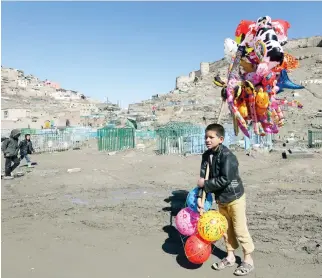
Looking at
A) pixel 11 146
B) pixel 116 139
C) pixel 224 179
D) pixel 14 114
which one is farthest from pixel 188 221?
pixel 14 114

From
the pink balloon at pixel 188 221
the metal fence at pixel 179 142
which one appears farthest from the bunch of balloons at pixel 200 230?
the metal fence at pixel 179 142

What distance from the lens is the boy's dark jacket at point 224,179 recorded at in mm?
3619

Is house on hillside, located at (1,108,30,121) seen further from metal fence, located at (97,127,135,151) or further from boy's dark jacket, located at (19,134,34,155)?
boy's dark jacket, located at (19,134,34,155)

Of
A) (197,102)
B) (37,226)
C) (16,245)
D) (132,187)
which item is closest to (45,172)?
(132,187)

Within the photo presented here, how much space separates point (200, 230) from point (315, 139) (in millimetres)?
16950

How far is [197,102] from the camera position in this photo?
146 ft

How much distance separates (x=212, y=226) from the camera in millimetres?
3551

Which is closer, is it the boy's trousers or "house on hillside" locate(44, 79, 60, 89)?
the boy's trousers

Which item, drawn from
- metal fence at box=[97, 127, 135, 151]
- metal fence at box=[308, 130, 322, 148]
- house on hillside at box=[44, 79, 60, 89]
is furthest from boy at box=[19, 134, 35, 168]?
house on hillside at box=[44, 79, 60, 89]

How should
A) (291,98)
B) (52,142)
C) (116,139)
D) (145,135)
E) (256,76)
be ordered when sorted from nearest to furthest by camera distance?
(256,76) → (116,139) → (52,142) → (145,135) → (291,98)

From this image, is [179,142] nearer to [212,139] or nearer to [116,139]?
[116,139]

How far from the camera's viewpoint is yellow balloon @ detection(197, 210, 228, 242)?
3551mm

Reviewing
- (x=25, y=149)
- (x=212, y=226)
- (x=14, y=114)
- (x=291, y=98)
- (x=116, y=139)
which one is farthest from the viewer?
(x=14, y=114)

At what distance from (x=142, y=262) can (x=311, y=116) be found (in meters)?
30.2
